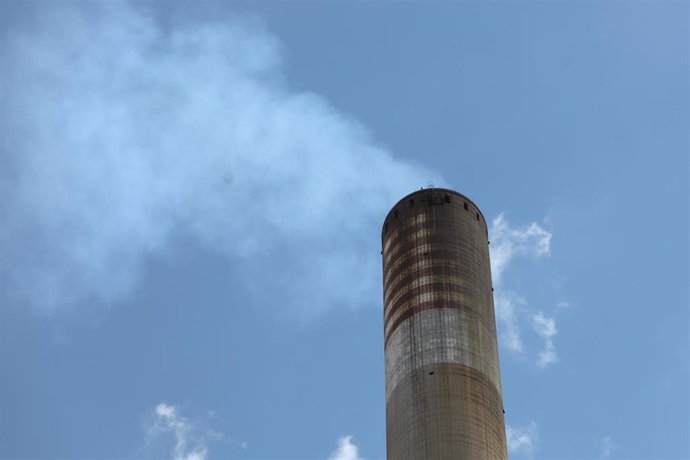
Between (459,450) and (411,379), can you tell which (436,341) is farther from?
(459,450)

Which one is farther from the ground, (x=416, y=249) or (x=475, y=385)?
(x=416, y=249)

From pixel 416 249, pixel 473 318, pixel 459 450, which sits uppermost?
pixel 416 249

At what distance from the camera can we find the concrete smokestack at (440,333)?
72312mm

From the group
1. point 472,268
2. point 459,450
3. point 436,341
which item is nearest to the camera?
point 459,450

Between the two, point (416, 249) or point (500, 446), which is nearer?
point (500, 446)

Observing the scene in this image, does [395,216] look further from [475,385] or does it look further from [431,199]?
[475,385]

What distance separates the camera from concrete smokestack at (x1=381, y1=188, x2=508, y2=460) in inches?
2847

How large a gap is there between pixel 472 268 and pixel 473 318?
14.7ft

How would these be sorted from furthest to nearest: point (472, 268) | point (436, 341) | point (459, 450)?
1. point (472, 268)
2. point (436, 341)
3. point (459, 450)

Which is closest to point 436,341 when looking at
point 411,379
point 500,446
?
point 411,379

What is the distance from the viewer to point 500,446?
7344cm

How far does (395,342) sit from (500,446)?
10.2m

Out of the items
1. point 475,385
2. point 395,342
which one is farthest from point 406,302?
point 475,385

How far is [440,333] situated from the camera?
76.0 metres
